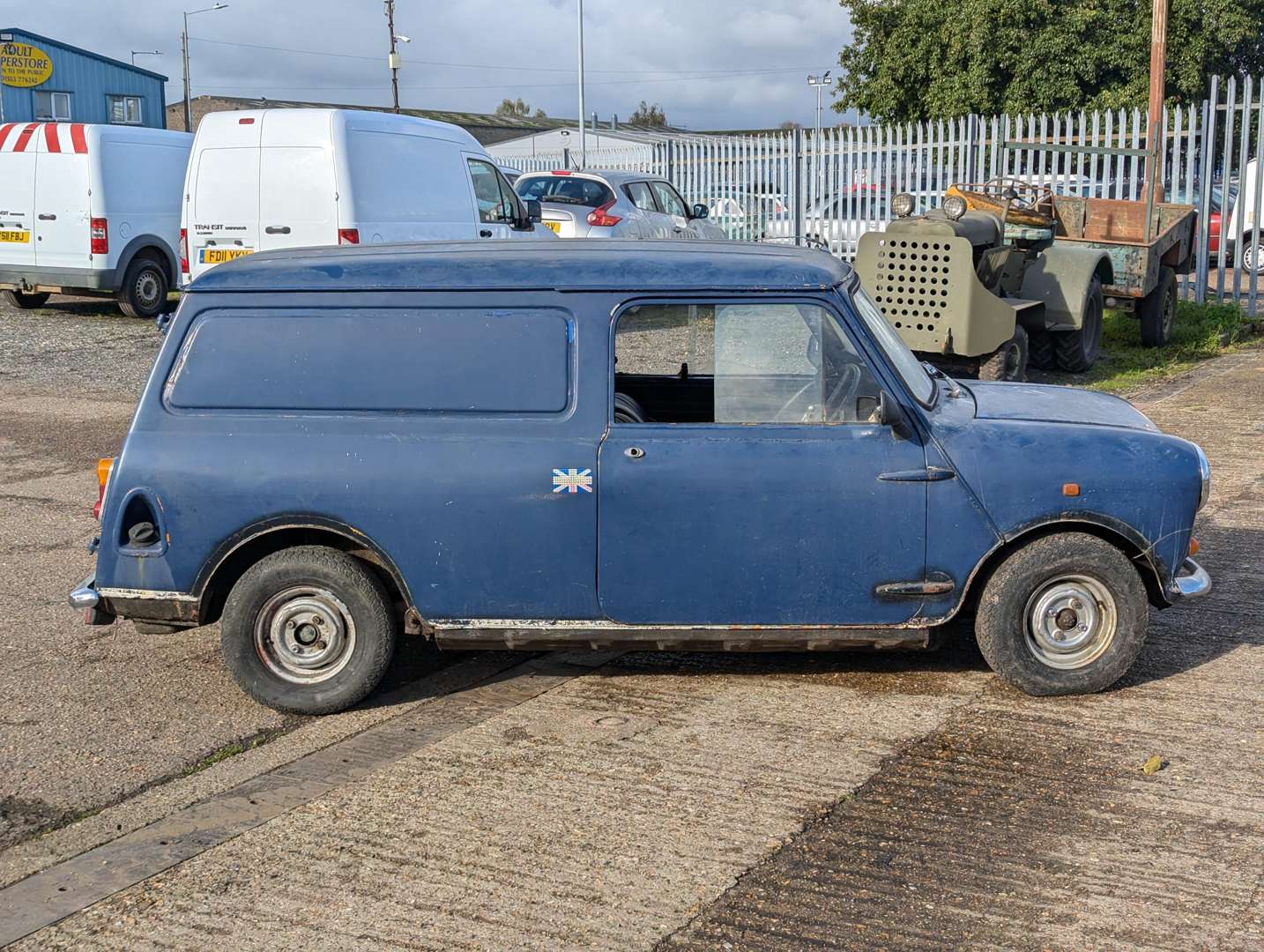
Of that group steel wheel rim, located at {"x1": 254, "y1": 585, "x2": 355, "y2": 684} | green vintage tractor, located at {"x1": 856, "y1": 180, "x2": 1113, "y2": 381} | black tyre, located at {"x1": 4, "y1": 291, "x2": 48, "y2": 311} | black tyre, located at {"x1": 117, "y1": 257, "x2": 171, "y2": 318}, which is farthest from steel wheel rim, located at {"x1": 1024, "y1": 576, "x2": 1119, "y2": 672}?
black tyre, located at {"x1": 4, "y1": 291, "x2": 48, "y2": 311}

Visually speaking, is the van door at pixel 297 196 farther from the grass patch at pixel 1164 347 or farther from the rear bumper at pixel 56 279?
the grass patch at pixel 1164 347

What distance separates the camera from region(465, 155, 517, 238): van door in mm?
14602

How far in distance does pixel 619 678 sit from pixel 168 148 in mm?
14221

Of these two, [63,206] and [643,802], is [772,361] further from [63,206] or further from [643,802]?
[63,206]

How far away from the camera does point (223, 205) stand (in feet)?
44.3

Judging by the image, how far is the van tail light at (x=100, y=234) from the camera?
16516 millimetres

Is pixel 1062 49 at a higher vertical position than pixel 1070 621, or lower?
higher

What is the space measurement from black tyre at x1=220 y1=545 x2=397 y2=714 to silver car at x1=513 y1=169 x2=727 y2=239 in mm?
12106

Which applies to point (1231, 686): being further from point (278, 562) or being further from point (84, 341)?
point (84, 341)

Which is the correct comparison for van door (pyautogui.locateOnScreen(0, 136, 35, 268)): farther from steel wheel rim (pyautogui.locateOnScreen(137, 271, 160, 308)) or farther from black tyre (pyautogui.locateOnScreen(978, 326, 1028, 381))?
black tyre (pyautogui.locateOnScreen(978, 326, 1028, 381))

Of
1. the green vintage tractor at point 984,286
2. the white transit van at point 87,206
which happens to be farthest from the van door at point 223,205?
the green vintage tractor at point 984,286

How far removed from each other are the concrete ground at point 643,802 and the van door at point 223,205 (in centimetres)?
795

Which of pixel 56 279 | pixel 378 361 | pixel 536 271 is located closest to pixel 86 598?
pixel 378 361

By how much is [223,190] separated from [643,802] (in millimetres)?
10789
